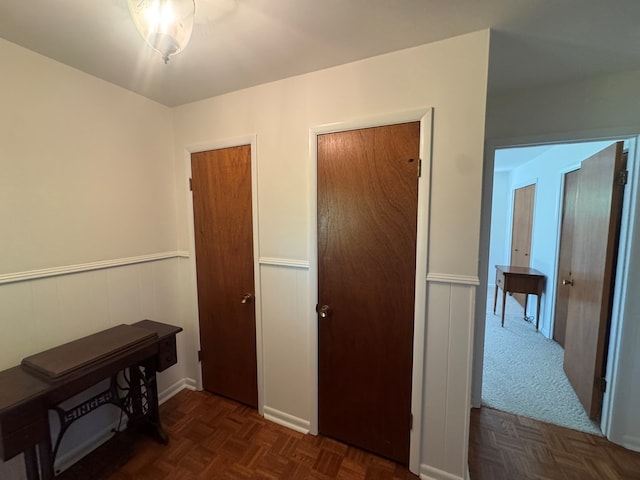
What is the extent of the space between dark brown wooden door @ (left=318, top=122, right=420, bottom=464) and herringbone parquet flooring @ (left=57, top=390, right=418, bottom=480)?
0.13 m

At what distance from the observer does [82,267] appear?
1.57 meters

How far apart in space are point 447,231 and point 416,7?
100 centimetres

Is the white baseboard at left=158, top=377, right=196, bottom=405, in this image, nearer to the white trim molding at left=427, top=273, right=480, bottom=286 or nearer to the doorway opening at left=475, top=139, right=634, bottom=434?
the white trim molding at left=427, top=273, right=480, bottom=286

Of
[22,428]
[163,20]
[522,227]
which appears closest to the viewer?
[163,20]

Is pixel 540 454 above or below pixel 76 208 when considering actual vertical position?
below

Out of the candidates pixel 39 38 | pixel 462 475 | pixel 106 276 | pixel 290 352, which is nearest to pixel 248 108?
pixel 39 38

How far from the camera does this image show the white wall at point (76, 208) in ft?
4.31

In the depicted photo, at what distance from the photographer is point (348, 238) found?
60.7 inches

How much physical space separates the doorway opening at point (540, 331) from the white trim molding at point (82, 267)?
274cm

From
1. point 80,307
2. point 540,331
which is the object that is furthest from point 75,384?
point 540,331

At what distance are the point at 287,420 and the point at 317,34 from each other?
239 cm

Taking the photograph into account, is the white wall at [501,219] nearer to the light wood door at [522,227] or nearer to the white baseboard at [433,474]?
the light wood door at [522,227]

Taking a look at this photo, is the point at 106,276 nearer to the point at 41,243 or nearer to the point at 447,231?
the point at 41,243

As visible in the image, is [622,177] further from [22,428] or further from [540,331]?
[22,428]
